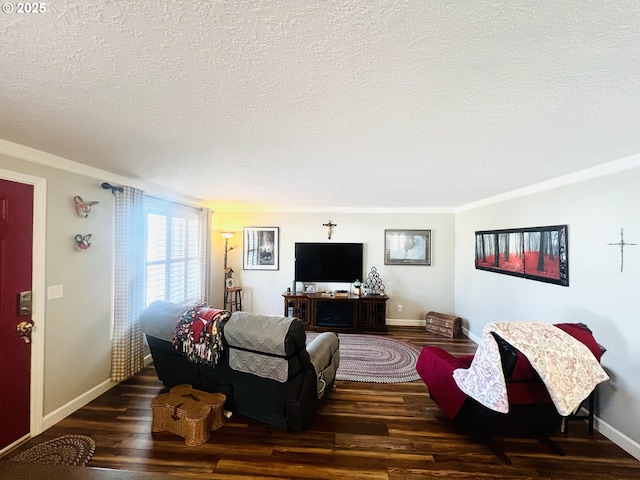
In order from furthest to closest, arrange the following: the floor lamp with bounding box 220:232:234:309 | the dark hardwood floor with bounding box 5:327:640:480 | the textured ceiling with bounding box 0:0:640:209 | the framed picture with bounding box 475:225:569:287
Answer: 1. the floor lamp with bounding box 220:232:234:309
2. the framed picture with bounding box 475:225:569:287
3. the dark hardwood floor with bounding box 5:327:640:480
4. the textured ceiling with bounding box 0:0:640:209

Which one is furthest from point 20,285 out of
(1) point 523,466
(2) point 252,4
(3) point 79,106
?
(1) point 523,466

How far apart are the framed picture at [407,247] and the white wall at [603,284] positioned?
1966 millimetres

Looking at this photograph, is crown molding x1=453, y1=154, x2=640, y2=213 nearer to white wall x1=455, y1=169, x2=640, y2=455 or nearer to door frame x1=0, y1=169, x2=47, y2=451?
white wall x1=455, y1=169, x2=640, y2=455

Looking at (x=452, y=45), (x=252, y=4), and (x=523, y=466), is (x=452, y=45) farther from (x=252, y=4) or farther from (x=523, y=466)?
(x=523, y=466)

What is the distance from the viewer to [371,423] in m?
2.56

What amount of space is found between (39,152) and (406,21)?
9.72 ft

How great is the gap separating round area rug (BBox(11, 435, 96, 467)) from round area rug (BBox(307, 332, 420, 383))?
2.40m

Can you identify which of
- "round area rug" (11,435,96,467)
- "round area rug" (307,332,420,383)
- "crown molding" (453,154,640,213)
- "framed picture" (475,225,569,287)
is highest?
"crown molding" (453,154,640,213)

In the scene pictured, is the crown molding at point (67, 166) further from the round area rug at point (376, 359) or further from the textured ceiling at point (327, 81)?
the round area rug at point (376, 359)

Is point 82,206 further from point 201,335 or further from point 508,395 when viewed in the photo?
point 508,395

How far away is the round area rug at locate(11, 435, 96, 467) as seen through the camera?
2.06 meters

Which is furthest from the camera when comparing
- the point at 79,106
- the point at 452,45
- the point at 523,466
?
the point at 523,466

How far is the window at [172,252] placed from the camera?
12.3ft

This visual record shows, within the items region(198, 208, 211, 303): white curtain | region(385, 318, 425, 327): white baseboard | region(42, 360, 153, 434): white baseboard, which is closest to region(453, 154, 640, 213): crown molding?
region(385, 318, 425, 327): white baseboard
